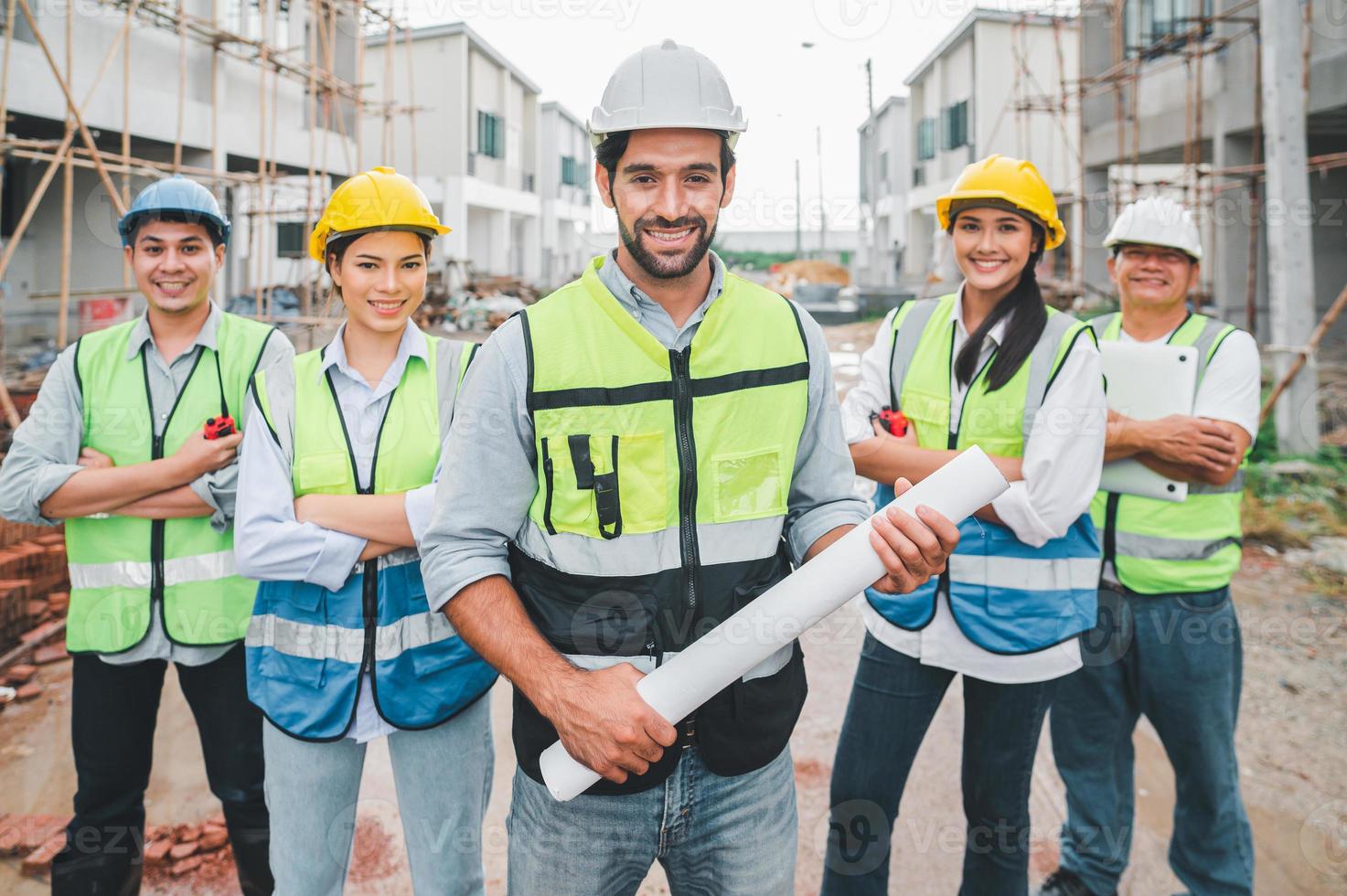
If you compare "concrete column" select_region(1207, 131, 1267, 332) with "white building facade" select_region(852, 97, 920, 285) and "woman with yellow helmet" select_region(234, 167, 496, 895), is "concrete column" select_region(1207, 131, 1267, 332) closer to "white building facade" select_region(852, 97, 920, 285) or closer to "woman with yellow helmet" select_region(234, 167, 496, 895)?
"woman with yellow helmet" select_region(234, 167, 496, 895)

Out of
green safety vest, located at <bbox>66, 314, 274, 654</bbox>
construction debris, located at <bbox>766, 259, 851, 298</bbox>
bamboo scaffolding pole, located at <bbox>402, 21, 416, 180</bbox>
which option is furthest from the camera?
construction debris, located at <bbox>766, 259, 851, 298</bbox>

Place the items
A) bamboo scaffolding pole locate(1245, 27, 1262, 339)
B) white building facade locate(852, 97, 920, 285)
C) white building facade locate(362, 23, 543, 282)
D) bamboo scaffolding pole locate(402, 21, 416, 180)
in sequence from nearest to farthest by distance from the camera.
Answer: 1. bamboo scaffolding pole locate(1245, 27, 1262, 339)
2. bamboo scaffolding pole locate(402, 21, 416, 180)
3. white building facade locate(362, 23, 543, 282)
4. white building facade locate(852, 97, 920, 285)

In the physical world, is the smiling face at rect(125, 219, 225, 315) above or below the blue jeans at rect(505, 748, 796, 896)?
above

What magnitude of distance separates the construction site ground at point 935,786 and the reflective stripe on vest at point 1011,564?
1198 mm

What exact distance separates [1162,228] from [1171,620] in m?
1.23

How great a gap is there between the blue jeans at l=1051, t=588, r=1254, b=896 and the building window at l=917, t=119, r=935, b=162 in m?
30.5

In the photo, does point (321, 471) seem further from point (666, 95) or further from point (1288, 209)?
point (1288, 209)

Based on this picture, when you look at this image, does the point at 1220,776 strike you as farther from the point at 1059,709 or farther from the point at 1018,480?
the point at 1018,480

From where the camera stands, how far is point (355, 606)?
85.0 inches

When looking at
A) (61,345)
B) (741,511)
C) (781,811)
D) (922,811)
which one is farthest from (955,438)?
(61,345)

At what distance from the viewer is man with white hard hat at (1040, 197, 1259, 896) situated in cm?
261

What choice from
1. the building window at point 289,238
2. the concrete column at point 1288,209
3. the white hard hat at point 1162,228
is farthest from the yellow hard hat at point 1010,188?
the building window at point 289,238

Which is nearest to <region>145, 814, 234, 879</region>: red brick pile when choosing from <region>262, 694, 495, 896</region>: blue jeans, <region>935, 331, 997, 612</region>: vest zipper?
<region>262, 694, 495, 896</region>: blue jeans

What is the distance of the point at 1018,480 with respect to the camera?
2307mm
